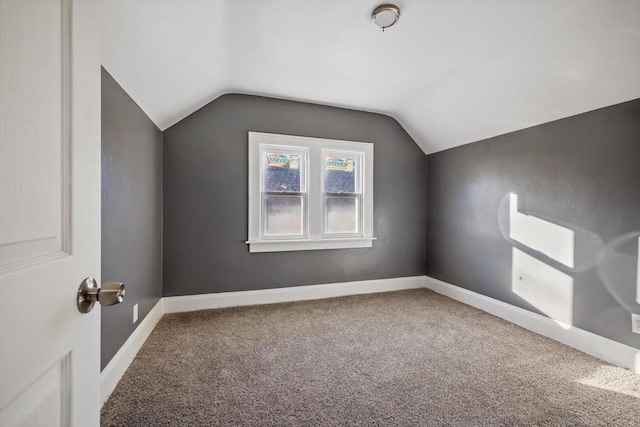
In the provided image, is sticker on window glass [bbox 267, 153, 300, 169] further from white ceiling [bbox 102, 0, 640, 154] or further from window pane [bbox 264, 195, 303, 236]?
white ceiling [bbox 102, 0, 640, 154]

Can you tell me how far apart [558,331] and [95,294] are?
3187 mm

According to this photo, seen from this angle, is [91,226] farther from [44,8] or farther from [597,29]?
[597,29]

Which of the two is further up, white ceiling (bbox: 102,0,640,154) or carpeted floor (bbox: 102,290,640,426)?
white ceiling (bbox: 102,0,640,154)

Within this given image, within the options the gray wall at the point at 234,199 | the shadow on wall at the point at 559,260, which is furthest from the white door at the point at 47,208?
the shadow on wall at the point at 559,260

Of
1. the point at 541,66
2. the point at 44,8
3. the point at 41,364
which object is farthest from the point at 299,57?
the point at 41,364

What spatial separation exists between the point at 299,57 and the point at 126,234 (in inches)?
75.3

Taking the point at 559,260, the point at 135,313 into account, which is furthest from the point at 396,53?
the point at 135,313

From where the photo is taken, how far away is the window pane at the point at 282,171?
3.29 meters

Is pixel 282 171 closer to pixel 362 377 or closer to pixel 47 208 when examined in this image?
pixel 362 377

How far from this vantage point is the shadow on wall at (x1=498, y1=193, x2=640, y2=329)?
204cm

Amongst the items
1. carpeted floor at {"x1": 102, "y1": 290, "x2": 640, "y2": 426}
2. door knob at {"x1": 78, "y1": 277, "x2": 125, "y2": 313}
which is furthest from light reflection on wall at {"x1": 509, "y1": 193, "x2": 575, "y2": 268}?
door knob at {"x1": 78, "y1": 277, "x2": 125, "y2": 313}

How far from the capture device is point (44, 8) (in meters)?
0.50

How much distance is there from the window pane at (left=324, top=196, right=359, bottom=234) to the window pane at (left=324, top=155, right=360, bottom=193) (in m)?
0.12

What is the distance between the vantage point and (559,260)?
2.44m
